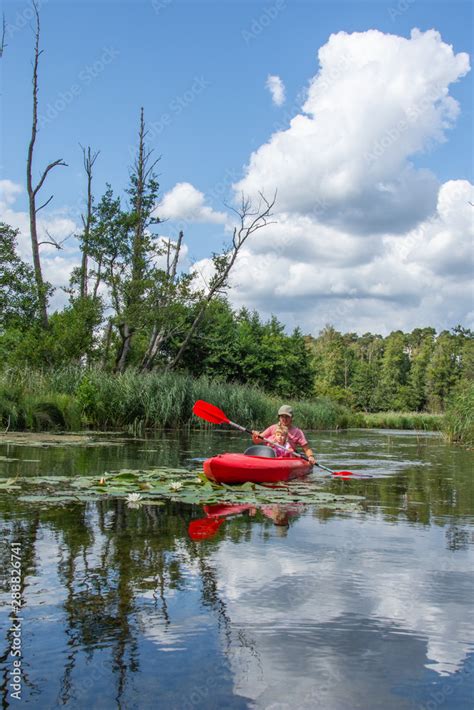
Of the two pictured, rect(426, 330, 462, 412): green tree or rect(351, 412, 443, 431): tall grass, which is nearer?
rect(351, 412, 443, 431): tall grass

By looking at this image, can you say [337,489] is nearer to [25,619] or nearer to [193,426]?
[25,619]

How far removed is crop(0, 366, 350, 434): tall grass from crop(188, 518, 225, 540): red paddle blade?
9.81 metres

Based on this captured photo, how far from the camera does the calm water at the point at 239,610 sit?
7.36 feet

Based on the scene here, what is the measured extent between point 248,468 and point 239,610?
4.13 meters

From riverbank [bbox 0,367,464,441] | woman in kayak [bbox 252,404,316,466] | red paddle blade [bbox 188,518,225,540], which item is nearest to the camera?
red paddle blade [bbox 188,518,225,540]

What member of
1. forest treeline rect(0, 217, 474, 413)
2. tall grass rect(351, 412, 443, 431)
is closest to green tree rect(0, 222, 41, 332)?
forest treeline rect(0, 217, 474, 413)

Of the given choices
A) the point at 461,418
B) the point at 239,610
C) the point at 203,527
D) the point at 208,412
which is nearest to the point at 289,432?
the point at 208,412

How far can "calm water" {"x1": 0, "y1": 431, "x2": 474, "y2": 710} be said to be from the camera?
2.24 metres

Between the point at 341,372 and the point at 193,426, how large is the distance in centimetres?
4207

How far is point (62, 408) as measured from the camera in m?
15.5

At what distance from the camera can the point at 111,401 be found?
1756 cm

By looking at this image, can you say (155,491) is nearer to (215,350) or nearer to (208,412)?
(208,412)

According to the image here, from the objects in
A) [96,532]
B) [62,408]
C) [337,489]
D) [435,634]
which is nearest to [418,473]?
[337,489]

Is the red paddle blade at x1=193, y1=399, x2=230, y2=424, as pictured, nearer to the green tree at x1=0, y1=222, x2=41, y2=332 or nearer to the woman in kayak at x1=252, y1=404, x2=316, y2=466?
the woman in kayak at x1=252, y1=404, x2=316, y2=466
